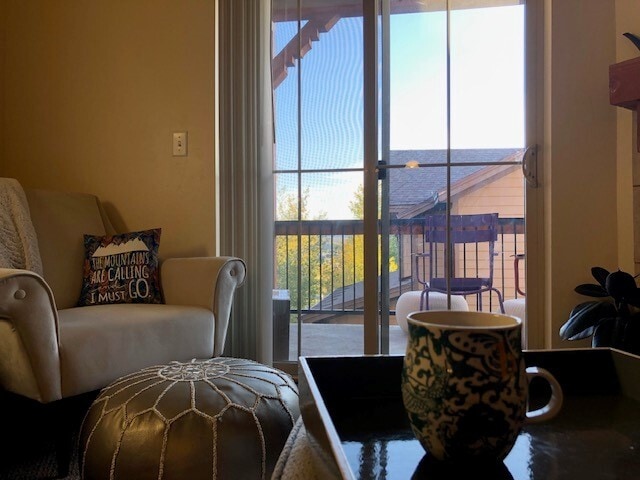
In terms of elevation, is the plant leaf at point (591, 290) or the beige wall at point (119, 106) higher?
the beige wall at point (119, 106)

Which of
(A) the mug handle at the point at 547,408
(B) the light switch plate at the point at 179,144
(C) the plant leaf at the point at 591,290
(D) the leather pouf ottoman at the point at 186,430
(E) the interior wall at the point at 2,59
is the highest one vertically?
(E) the interior wall at the point at 2,59

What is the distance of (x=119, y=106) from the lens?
8.38 feet

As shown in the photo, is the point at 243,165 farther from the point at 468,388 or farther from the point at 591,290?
the point at 468,388

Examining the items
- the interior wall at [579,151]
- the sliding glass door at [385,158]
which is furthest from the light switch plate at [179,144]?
the interior wall at [579,151]

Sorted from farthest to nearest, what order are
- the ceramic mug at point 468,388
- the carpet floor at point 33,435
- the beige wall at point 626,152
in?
the beige wall at point 626,152 → the carpet floor at point 33,435 → the ceramic mug at point 468,388

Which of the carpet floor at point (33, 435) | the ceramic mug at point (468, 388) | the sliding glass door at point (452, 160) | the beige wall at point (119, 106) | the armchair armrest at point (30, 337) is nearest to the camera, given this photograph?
the ceramic mug at point (468, 388)

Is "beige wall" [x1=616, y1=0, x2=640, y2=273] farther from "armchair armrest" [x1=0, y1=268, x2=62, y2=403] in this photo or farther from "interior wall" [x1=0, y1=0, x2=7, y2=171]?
"interior wall" [x1=0, y1=0, x2=7, y2=171]

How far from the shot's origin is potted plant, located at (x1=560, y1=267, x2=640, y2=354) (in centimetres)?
169

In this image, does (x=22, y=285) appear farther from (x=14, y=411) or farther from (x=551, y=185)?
(x=551, y=185)

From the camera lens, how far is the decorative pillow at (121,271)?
208 centimetres

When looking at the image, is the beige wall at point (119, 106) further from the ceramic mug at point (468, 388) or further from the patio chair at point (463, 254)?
the ceramic mug at point (468, 388)

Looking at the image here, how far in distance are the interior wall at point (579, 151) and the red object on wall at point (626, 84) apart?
22cm

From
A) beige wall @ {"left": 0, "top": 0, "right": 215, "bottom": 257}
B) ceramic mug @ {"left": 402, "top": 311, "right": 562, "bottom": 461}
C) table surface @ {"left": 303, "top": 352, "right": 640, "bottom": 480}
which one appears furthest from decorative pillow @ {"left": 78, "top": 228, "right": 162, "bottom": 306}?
ceramic mug @ {"left": 402, "top": 311, "right": 562, "bottom": 461}

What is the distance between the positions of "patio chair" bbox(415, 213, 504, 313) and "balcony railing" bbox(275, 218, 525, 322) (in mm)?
23
